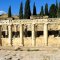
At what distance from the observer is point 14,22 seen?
134ft

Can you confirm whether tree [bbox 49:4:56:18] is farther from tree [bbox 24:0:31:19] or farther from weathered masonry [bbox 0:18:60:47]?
weathered masonry [bbox 0:18:60:47]

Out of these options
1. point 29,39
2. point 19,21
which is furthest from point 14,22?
point 29,39

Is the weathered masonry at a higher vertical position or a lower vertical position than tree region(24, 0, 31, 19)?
lower

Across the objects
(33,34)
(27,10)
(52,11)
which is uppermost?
(27,10)

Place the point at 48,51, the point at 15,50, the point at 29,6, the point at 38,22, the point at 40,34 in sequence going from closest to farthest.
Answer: the point at 48,51
the point at 15,50
the point at 38,22
the point at 40,34
the point at 29,6

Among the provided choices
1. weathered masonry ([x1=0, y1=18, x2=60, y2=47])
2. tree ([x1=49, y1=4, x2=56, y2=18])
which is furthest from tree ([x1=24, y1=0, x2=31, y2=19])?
weathered masonry ([x1=0, y1=18, x2=60, y2=47])

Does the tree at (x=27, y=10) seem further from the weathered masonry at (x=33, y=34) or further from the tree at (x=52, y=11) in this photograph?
the weathered masonry at (x=33, y=34)

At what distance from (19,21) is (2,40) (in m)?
4.92

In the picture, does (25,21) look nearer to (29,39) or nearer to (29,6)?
(29,39)

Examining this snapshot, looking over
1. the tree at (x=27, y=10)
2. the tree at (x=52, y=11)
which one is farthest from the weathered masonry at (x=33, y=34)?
the tree at (x=52, y=11)

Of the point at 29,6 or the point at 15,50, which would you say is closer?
the point at 15,50

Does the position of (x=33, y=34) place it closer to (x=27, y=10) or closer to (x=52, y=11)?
(x=27, y=10)

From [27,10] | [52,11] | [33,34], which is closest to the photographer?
[33,34]

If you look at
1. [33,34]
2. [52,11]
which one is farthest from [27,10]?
[33,34]
